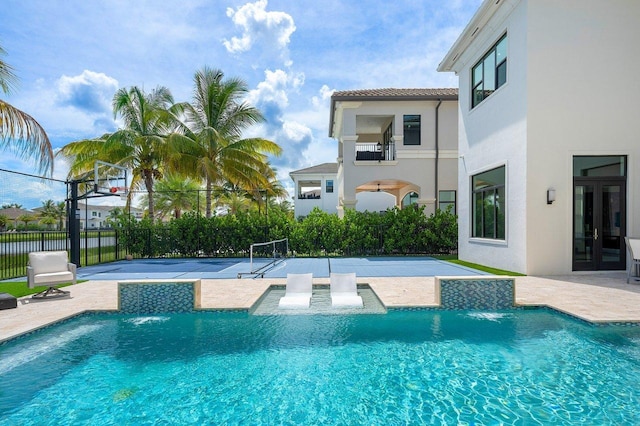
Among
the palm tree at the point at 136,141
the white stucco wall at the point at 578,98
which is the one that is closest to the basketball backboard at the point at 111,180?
the palm tree at the point at 136,141

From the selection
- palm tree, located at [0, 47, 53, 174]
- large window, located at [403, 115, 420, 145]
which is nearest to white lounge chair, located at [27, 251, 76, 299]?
palm tree, located at [0, 47, 53, 174]

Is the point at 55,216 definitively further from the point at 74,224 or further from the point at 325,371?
the point at 325,371

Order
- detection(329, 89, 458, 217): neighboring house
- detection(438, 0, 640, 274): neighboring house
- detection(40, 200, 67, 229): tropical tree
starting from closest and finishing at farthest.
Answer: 1. detection(438, 0, 640, 274): neighboring house
2. detection(40, 200, 67, 229): tropical tree
3. detection(329, 89, 458, 217): neighboring house

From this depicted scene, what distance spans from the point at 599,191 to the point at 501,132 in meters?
3.38

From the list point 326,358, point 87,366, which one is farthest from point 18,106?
point 326,358

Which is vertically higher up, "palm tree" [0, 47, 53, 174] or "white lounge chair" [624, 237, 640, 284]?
"palm tree" [0, 47, 53, 174]

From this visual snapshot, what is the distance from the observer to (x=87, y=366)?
514 centimetres

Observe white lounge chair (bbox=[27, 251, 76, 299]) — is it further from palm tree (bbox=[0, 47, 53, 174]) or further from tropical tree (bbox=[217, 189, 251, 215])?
tropical tree (bbox=[217, 189, 251, 215])

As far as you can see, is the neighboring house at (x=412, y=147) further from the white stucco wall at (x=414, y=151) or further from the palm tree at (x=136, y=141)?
the palm tree at (x=136, y=141)

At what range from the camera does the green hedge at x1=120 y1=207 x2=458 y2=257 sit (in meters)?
16.7

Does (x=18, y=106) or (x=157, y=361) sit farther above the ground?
(x=18, y=106)

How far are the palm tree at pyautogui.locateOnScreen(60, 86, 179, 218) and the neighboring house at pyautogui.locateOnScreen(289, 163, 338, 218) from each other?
17816 millimetres

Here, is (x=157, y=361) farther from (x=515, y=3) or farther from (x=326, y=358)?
(x=515, y=3)

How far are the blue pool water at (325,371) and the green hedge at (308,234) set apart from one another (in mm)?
9656
